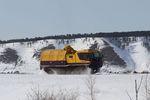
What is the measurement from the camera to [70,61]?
49.3 meters

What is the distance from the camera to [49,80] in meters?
30.5

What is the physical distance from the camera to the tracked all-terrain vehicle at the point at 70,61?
4831 centimetres

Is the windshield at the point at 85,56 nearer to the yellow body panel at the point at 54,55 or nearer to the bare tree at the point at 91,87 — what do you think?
the yellow body panel at the point at 54,55

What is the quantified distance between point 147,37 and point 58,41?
19.4 meters

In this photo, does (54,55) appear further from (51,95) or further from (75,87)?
(51,95)

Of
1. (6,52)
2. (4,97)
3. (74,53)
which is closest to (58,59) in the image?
(74,53)

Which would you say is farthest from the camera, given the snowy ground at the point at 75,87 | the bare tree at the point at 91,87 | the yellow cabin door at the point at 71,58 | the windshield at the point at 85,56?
the yellow cabin door at the point at 71,58

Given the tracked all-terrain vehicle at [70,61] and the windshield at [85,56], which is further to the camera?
the windshield at [85,56]

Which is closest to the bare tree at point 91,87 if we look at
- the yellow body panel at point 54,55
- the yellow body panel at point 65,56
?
the yellow body panel at point 65,56

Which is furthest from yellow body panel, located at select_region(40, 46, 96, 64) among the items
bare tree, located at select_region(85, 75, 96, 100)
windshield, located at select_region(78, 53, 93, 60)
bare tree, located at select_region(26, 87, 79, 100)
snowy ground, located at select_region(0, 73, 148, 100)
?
bare tree, located at select_region(26, 87, 79, 100)

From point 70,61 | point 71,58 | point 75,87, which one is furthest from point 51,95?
point 71,58

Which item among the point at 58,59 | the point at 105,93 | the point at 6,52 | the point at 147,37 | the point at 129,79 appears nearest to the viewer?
the point at 105,93

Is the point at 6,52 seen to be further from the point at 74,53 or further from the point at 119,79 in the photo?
the point at 119,79

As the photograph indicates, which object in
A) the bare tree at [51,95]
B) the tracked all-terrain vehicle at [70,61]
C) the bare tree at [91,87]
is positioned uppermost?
the tracked all-terrain vehicle at [70,61]
